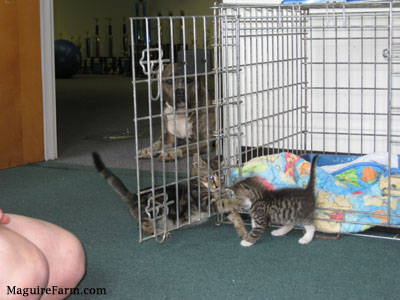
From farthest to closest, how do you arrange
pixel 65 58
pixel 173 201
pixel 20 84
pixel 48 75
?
pixel 65 58
pixel 48 75
pixel 20 84
pixel 173 201

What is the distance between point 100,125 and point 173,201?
133 inches

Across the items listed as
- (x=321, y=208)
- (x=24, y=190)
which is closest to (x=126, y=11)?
(x=24, y=190)

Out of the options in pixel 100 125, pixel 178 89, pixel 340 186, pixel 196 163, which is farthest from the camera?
pixel 100 125

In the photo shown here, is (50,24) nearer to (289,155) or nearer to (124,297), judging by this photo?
(289,155)

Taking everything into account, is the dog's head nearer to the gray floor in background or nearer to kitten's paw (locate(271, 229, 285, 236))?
the gray floor in background

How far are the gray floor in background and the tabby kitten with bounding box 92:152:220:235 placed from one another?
1.21 meters

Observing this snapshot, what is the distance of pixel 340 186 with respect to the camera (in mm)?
2875

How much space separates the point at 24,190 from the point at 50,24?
1315 mm

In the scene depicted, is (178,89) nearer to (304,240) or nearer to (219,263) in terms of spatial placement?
(304,240)

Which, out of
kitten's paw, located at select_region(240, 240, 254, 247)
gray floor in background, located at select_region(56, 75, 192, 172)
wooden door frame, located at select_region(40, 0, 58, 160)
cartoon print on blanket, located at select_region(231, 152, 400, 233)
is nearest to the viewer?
kitten's paw, located at select_region(240, 240, 254, 247)

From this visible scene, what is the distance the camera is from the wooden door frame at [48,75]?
4.10 meters

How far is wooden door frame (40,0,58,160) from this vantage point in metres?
4.10

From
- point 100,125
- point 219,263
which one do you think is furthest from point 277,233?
point 100,125

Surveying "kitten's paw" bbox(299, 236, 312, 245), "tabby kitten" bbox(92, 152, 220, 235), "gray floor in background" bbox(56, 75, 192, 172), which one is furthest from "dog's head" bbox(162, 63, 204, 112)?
"kitten's paw" bbox(299, 236, 312, 245)
